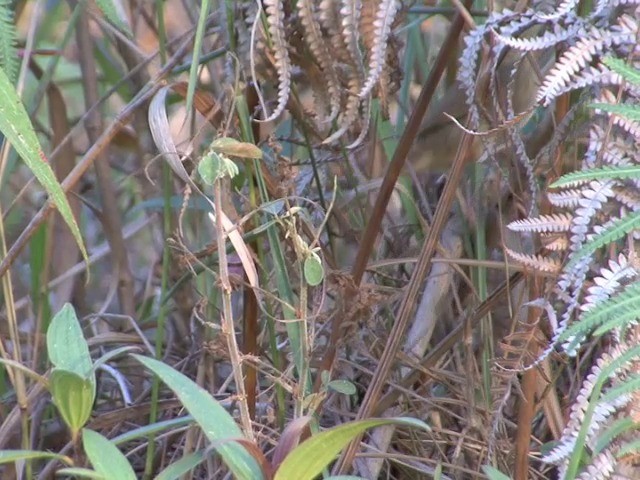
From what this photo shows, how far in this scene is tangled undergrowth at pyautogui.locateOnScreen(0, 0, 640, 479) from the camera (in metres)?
0.76

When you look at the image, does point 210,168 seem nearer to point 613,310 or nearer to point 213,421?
point 213,421

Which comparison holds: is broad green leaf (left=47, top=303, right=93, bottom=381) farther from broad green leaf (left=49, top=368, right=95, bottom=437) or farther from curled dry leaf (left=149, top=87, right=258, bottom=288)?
curled dry leaf (left=149, top=87, right=258, bottom=288)

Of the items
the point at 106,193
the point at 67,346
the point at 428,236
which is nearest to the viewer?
the point at 67,346

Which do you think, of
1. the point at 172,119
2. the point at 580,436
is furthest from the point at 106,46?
the point at 580,436

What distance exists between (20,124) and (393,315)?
1.88ft

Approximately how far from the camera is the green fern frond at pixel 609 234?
0.72 m

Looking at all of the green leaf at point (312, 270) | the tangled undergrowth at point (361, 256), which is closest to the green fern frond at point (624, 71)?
the tangled undergrowth at point (361, 256)

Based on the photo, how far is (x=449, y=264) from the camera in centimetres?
109

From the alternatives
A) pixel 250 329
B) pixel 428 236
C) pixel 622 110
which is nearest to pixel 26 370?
pixel 250 329

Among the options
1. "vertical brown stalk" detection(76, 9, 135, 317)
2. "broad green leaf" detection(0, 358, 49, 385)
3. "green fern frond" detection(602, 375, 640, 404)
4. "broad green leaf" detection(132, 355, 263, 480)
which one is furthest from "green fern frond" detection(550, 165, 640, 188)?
"vertical brown stalk" detection(76, 9, 135, 317)

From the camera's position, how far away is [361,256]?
3.16 ft

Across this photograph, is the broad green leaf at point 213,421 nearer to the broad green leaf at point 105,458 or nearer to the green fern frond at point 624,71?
the broad green leaf at point 105,458

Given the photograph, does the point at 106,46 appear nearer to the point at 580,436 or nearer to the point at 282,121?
the point at 282,121

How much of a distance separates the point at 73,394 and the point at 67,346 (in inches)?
2.1
